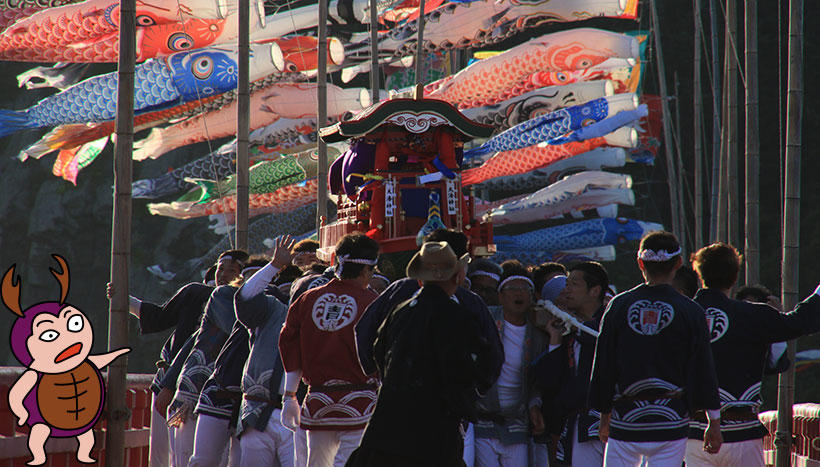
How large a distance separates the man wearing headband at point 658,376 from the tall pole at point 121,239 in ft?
14.2

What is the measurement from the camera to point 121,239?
8.76 m

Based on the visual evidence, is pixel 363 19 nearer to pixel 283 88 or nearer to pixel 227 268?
pixel 283 88

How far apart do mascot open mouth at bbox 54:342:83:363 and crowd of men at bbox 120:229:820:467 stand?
1.03 meters

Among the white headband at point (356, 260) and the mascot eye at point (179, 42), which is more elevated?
the mascot eye at point (179, 42)

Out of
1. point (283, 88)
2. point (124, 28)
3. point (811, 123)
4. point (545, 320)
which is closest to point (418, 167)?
point (124, 28)

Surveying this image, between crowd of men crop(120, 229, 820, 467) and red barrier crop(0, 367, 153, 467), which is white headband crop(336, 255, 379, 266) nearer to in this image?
crowd of men crop(120, 229, 820, 467)

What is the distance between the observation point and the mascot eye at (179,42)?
3388cm

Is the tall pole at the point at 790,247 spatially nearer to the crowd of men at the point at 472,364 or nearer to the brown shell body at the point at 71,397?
the crowd of men at the point at 472,364

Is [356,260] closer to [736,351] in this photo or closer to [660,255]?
[660,255]

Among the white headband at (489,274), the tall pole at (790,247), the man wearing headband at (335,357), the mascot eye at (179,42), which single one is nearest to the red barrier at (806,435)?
the tall pole at (790,247)

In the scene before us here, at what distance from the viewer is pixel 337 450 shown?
261 inches

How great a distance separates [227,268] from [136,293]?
3719 cm

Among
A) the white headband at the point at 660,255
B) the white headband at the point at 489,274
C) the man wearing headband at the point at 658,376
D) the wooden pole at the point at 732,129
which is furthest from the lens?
the wooden pole at the point at 732,129

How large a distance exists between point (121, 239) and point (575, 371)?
379 cm
